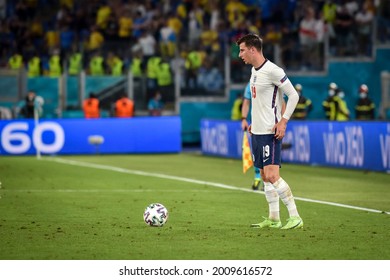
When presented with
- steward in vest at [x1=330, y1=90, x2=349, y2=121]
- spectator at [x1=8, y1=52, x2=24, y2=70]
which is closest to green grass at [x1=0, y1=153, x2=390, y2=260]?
steward in vest at [x1=330, y1=90, x2=349, y2=121]

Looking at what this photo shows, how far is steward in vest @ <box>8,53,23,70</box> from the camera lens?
126 feet

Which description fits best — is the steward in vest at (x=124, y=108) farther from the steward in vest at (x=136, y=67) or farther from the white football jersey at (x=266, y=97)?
the white football jersey at (x=266, y=97)

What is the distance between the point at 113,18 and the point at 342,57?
8.58 meters

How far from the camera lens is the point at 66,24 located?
39.4 metres

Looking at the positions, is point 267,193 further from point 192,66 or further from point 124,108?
point 192,66

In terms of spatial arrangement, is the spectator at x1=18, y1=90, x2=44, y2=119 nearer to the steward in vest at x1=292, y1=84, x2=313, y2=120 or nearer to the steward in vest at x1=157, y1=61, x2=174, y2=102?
the steward in vest at x1=157, y1=61, x2=174, y2=102

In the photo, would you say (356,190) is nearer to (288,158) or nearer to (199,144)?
(288,158)

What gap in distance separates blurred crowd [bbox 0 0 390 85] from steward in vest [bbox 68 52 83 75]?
4 cm

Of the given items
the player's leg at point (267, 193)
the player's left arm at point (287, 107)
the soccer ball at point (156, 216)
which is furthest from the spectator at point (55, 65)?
the player's left arm at point (287, 107)

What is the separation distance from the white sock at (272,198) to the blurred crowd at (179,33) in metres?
22.2

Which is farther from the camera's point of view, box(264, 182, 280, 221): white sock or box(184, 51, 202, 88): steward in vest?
box(184, 51, 202, 88): steward in vest

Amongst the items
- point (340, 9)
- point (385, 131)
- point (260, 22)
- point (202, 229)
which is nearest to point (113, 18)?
point (260, 22)

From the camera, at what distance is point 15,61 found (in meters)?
38.5

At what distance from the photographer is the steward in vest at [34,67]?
37.3m
